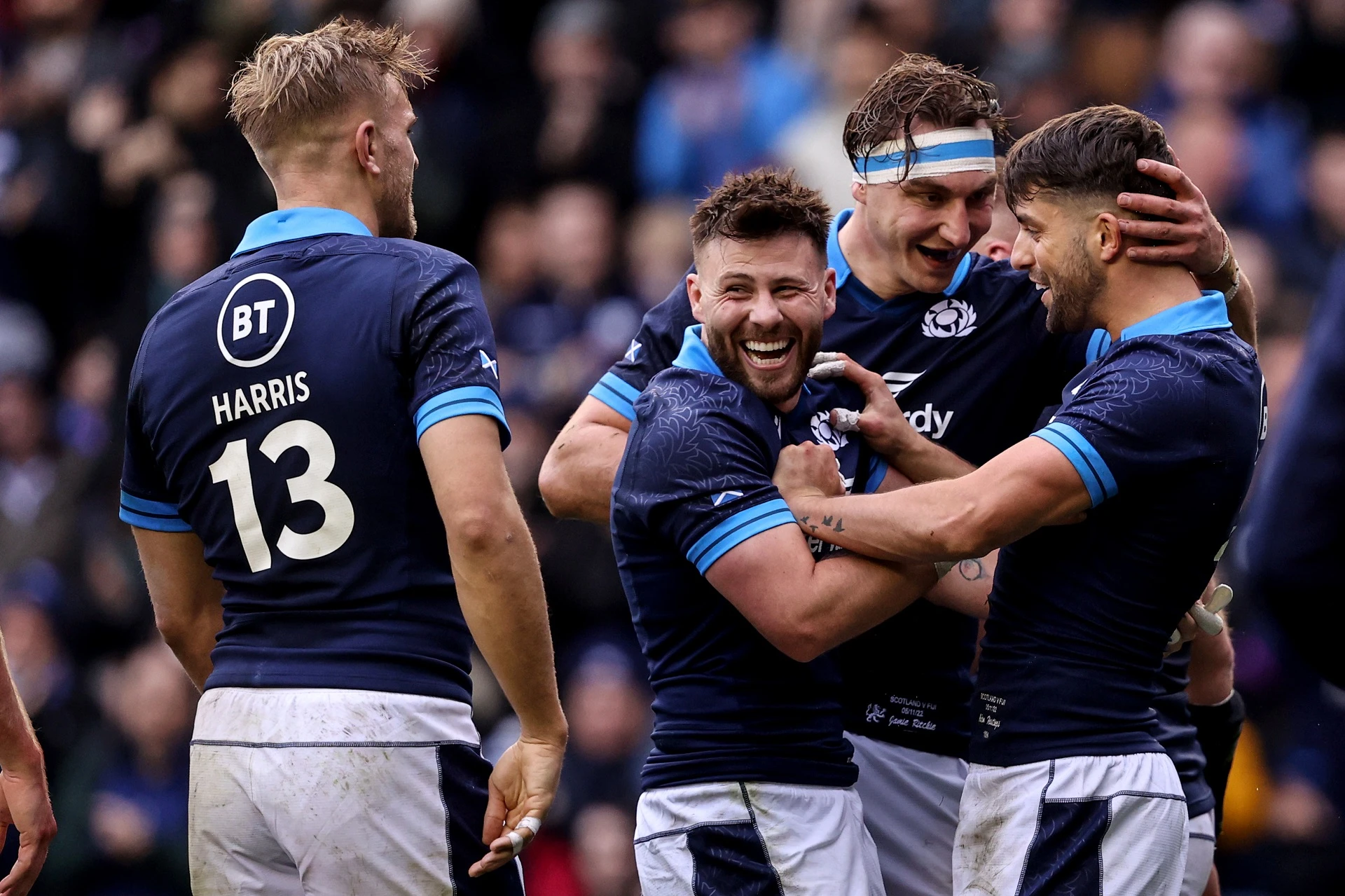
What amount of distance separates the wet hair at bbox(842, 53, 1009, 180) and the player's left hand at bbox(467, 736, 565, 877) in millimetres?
1636

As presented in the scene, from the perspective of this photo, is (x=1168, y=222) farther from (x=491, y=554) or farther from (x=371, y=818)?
(x=371, y=818)

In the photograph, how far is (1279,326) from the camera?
6.50 m

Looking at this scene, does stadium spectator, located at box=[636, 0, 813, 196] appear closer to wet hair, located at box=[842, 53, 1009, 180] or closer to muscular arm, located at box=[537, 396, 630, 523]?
wet hair, located at box=[842, 53, 1009, 180]

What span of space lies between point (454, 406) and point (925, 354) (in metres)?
1.23

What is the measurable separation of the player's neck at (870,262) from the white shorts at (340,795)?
1460mm

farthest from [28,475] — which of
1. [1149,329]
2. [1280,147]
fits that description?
[1149,329]

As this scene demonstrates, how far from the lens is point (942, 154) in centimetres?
385

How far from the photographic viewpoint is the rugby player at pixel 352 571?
325 cm

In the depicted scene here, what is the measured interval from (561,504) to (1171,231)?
1.60 m

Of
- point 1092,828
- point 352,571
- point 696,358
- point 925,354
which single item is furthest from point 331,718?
point 925,354

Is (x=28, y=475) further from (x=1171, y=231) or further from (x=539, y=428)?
(x=1171, y=231)

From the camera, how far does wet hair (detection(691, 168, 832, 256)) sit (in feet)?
11.2

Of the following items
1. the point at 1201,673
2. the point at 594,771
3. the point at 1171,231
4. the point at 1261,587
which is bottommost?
the point at 594,771

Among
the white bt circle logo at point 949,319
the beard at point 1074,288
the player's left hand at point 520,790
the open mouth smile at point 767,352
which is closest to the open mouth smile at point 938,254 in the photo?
the white bt circle logo at point 949,319
